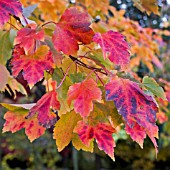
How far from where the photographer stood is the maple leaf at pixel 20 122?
563 mm

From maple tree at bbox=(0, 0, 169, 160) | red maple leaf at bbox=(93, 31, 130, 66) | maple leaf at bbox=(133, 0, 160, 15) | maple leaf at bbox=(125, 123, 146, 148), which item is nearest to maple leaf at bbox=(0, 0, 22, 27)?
maple tree at bbox=(0, 0, 169, 160)

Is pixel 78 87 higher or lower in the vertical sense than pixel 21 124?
higher

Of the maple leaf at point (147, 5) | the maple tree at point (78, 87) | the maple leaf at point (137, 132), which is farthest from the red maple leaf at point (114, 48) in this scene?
the maple leaf at point (147, 5)

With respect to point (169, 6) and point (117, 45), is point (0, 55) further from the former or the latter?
point (169, 6)

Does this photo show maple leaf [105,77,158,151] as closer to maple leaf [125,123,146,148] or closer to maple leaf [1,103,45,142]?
maple leaf [125,123,146,148]

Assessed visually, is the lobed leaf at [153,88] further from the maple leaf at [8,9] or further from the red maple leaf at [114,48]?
the maple leaf at [8,9]

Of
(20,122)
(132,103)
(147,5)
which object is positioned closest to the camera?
(132,103)

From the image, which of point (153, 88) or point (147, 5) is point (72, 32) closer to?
point (153, 88)

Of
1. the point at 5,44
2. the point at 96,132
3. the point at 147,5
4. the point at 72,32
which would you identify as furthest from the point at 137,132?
the point at 147,5

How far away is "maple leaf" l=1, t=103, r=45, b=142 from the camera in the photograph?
Result: 56 centimetres

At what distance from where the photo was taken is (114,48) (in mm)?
487

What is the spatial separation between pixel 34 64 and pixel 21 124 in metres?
0.12

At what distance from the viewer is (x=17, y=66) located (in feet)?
1.71

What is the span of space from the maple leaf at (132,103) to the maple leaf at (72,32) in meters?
0.08
